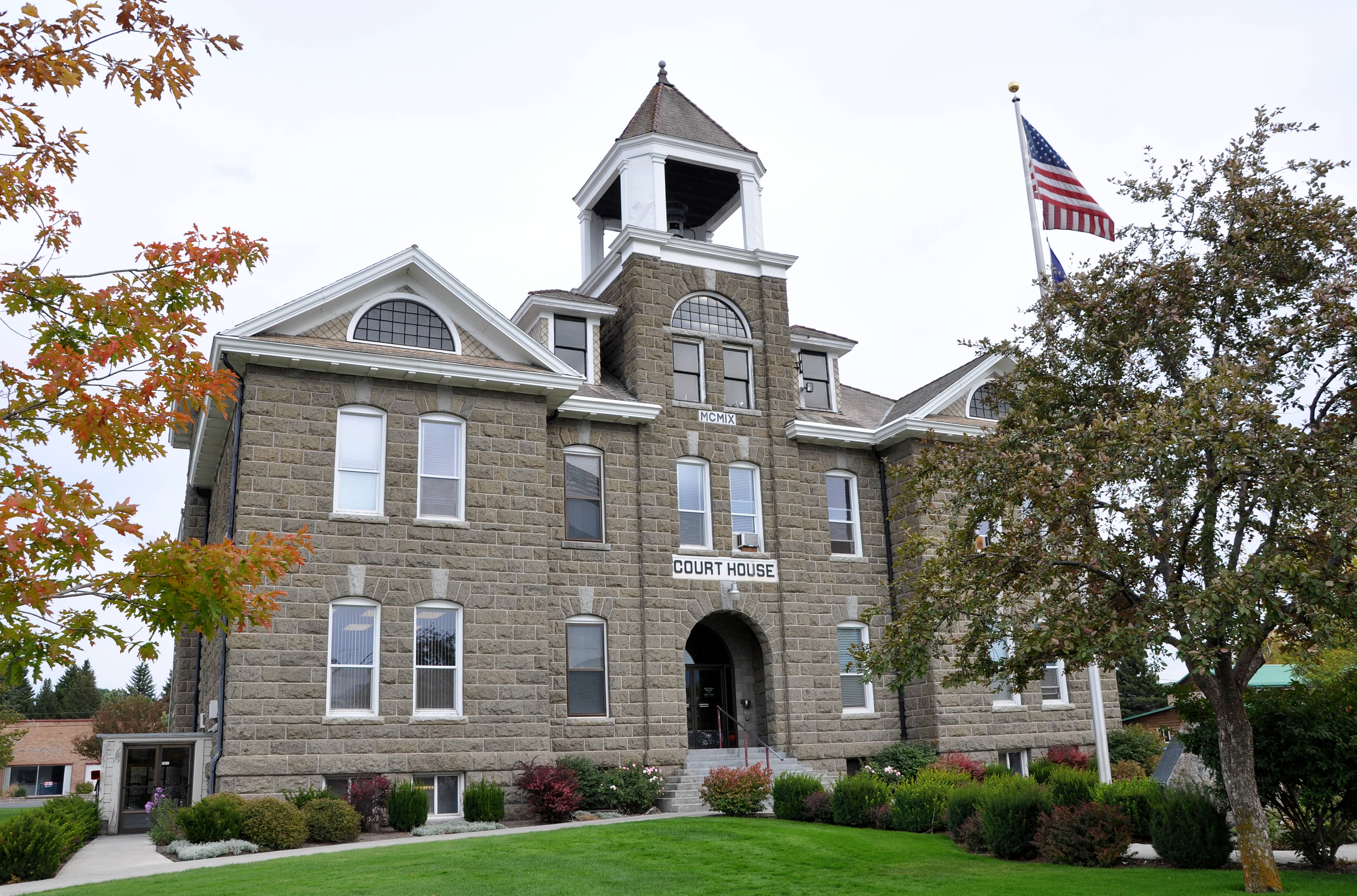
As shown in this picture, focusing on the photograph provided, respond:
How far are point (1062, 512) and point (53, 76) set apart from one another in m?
10.6

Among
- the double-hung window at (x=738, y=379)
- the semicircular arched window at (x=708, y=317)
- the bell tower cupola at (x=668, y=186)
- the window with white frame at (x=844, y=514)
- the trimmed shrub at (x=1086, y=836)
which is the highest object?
the bell tower cupola at (x=668, y=186)

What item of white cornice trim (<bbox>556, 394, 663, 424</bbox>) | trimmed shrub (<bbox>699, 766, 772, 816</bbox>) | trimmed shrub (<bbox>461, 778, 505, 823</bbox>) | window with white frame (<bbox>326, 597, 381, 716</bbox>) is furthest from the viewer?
white cornice trim (<bbox>556, 394, 663, 424</bbox>)

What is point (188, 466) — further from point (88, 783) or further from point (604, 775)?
point (88, 783)

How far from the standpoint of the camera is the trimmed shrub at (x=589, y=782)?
862 inches

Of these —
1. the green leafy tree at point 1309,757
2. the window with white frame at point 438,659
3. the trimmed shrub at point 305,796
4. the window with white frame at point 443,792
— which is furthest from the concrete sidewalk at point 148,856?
the green leafy tree at point 1309,757

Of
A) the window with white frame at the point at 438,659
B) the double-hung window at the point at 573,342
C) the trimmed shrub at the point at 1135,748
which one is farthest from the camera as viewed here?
the trimmed shrub at the point at 1135,748

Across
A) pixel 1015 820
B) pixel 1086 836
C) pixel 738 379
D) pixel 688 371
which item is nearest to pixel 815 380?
pixel 738 379

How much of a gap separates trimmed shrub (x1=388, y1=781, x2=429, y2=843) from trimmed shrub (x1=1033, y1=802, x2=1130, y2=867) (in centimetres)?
1070

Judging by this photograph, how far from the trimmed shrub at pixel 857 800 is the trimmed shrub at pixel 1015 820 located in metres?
3.20

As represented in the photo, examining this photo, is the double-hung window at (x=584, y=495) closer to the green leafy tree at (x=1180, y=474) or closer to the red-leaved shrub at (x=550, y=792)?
Result: the red-leaved shrub at (x=550, y=792)

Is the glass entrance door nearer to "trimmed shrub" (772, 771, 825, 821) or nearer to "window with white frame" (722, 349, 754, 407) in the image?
"trimmed shrub" (772, 771, 825, 821)

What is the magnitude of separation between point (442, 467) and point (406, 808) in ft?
22.5

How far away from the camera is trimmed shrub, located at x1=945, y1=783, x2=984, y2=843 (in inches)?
658

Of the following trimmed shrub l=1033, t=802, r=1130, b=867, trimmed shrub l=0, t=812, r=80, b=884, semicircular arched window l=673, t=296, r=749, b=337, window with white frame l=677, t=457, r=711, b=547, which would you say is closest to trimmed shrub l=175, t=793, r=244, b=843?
trimmed shrub l=0, t=812, r=80, b=884
